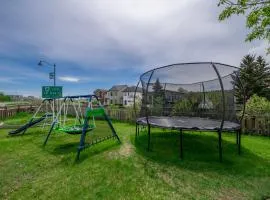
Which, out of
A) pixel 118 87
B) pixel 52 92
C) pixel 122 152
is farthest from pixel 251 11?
pixel 118 87

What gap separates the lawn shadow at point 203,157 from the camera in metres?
3.35

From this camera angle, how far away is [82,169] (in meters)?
3.38

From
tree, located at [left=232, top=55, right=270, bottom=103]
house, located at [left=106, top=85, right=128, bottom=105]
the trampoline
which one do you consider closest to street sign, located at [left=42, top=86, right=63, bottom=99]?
the trampoline

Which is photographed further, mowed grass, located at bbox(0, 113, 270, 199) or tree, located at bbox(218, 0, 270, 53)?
tree, located at bbox(218, 0, 270, 53)

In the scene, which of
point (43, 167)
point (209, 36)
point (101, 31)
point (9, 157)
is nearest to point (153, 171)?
point (43, 167)

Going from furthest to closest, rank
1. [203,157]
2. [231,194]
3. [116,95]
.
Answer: [116,95] < [203,157] < [231,194]

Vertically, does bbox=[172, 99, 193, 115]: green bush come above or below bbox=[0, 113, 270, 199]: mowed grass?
above

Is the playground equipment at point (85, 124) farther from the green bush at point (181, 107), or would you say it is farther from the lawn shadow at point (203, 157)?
the green bush at point (181, 107)

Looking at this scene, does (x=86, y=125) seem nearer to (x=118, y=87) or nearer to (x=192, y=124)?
(x=192, y=124)

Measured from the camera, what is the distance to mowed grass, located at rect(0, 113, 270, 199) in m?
2.57

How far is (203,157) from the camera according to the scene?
3.90m

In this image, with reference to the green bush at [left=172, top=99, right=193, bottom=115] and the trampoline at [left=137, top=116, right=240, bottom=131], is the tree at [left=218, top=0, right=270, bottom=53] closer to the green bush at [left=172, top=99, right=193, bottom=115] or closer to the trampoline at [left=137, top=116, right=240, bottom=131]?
the trampoline at [left=137, top=116, right=240, bottom=131]

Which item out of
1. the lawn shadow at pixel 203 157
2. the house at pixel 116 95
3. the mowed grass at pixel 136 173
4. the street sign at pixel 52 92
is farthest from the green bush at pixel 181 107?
the house at pixel 116 95

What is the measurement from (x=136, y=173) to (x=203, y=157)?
5.59ft
